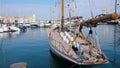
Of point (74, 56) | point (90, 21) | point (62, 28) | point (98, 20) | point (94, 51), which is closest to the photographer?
point (98, 20)

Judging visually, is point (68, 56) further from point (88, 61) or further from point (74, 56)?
point (88, 61)

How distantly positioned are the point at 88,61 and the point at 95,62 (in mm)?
588

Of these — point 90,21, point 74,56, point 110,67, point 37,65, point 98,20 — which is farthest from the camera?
point 37,65

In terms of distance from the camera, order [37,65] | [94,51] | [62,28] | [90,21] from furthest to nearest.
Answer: [62,28] < [37,65] < [94,51] < [90,21]

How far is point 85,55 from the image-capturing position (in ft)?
60.5

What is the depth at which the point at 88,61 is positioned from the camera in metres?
16.4

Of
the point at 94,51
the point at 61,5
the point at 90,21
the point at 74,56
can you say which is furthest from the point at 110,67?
the point at 61,5

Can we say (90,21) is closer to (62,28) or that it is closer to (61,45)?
(61,45)

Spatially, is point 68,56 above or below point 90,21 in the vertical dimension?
below

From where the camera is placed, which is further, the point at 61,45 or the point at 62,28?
the point at 62,28

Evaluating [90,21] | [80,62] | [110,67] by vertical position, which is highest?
[90,21]

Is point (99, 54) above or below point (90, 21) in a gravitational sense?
below

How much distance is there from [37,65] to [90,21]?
9.34 m

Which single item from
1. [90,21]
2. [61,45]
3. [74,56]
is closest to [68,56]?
[74,56]
